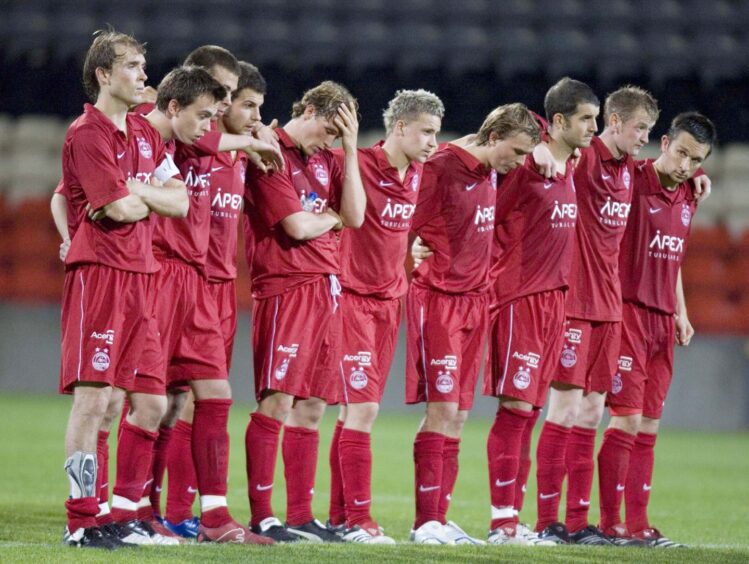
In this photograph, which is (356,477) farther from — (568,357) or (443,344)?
(568,357)

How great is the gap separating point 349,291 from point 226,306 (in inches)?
24.5

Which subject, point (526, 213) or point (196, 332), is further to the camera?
point (526, 213)

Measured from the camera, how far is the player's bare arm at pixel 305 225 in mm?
5473

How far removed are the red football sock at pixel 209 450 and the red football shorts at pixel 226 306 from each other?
270 mm

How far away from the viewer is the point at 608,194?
628cm

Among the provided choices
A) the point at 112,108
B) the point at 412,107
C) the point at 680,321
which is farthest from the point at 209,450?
the point at 680,321

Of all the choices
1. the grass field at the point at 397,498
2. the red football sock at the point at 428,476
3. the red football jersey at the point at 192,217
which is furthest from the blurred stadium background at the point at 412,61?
the red football jersey at the point at 192,217

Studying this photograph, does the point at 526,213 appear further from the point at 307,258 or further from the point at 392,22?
the point at 392,22

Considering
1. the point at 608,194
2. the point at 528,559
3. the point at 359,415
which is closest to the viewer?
the point at 528,559

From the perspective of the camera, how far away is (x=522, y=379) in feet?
19.4

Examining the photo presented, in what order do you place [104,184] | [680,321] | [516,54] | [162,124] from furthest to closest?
[516,54], [680,321], [162,124], [104,184]

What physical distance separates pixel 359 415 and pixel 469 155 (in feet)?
4.41

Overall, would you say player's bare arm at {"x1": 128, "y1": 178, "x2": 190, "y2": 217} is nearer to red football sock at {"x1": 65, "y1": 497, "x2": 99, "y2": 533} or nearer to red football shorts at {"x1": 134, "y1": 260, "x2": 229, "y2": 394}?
red football shorts at {"x1": 134, "y1": 260, "x2": 229, "y2": 394}

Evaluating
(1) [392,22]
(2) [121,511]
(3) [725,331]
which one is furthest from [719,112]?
(2) [121,511]
